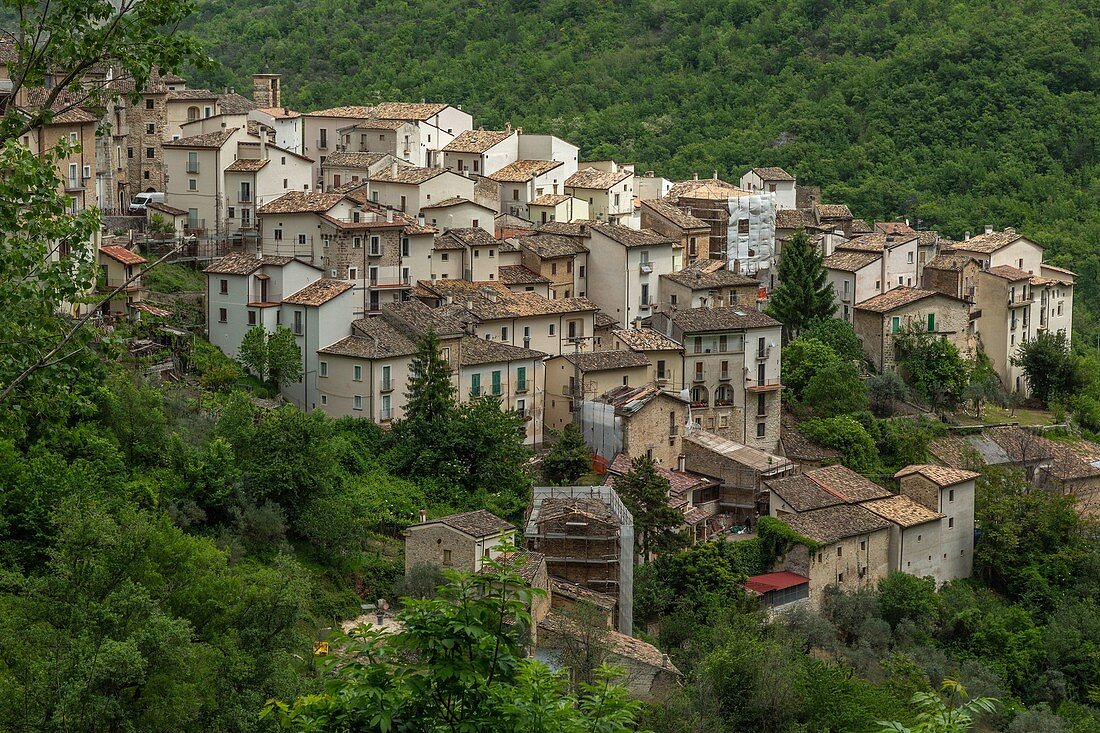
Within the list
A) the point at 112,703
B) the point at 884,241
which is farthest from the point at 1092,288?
the point at 112,703

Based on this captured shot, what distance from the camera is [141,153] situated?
5156cm

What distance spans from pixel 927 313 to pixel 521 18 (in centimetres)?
4682

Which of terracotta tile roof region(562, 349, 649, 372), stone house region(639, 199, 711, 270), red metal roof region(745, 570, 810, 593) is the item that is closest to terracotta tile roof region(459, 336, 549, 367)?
terracotta tile roof region(562, 349, 649, 372)

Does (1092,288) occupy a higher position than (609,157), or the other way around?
(609,157)

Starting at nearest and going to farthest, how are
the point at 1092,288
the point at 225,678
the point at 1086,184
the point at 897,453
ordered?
the point at 225,678, the point at 897,453, the point at 1092,288, the point at 1086,184

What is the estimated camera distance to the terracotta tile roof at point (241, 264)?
44.0 metres

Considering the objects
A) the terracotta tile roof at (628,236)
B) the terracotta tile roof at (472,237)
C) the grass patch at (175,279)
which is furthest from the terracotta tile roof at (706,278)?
the grass patch at (175,279)

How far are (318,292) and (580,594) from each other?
12705mm

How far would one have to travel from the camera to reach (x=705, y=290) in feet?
169

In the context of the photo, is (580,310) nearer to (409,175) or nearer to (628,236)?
(628,236)

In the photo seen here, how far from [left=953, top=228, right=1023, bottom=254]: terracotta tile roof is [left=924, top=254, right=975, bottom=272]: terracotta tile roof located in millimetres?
1213

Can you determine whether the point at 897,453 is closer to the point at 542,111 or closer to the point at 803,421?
the point at 803,421

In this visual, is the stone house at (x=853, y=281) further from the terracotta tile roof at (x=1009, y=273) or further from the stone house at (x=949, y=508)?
the stone house at (x=949, y=508)

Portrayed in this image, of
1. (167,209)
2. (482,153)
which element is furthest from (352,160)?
(167,209)
